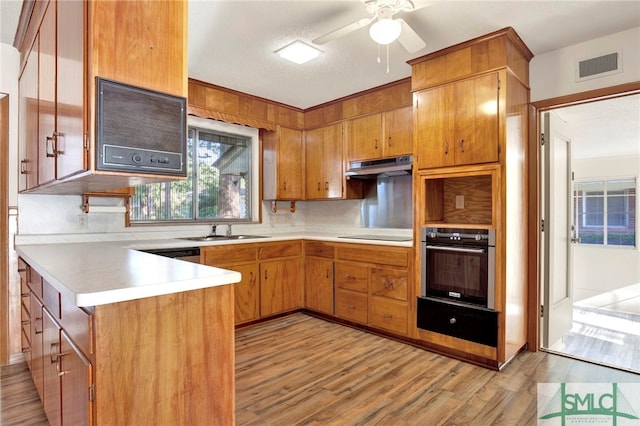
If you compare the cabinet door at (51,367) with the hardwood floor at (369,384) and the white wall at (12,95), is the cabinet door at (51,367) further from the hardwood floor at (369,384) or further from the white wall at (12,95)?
the white wall at (12,95)

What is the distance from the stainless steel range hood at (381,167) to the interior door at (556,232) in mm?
1196

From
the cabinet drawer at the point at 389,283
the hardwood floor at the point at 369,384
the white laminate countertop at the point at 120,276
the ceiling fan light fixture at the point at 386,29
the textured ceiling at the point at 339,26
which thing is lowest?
the hardwood floor at the point at 369,384

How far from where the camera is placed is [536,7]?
2305 mm

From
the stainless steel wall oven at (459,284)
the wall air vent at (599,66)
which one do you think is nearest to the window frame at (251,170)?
the stainless steel wall oven at (459,284)

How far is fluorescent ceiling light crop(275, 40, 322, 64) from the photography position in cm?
275

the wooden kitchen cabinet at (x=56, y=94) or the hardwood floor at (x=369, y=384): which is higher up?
the wooden kitchen cabinet at (x=56, y=94)

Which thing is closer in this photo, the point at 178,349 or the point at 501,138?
the point at 178,349

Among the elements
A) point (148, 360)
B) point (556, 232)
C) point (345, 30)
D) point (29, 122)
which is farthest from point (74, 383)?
point (556, 232)

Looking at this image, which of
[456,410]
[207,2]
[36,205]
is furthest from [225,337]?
[36,205]

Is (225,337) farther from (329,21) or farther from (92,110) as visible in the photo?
(329,21)

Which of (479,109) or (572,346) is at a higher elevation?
(479,109)

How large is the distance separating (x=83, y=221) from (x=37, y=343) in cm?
135

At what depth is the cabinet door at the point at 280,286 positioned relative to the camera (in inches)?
151

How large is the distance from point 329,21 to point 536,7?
4.41 feet
